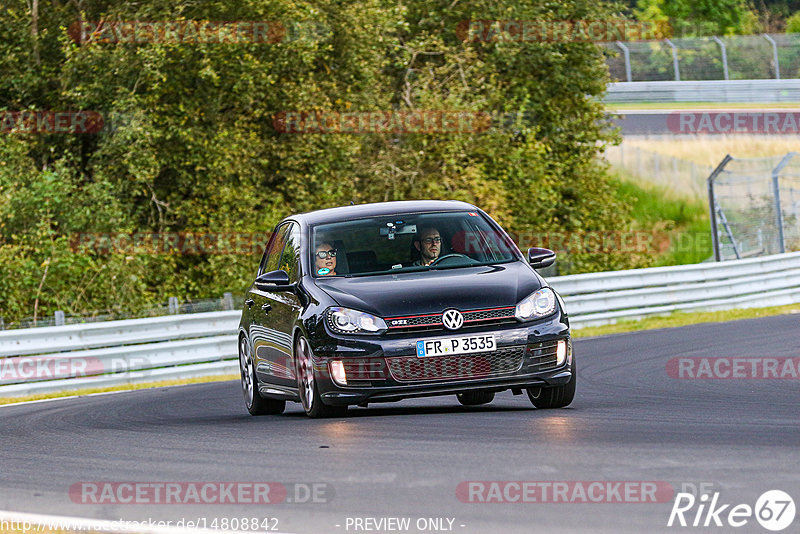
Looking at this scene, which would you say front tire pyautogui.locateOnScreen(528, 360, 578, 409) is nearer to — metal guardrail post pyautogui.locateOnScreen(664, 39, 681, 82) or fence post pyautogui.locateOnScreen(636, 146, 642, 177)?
fence post pyautogui.locateOnScreen(636, 146, 642, 177)

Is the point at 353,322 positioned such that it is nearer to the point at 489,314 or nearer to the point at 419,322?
the point at 419,322

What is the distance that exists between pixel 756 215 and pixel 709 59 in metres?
21.6

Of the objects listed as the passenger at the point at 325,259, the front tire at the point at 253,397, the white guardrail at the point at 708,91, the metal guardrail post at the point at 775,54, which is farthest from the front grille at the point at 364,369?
the metal guardrail post at the point at 775,54

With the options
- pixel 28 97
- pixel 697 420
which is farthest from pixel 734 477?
pixel 28 97

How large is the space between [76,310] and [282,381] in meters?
15.1

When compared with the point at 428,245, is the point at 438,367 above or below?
below

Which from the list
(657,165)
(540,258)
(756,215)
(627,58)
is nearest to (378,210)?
(540,258)

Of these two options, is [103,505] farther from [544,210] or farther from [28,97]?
[544,210]

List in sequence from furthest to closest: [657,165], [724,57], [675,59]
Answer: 1. [675,59]
2. [724,57]
3. [657,165]

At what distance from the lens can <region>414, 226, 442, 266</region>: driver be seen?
10.5 metres

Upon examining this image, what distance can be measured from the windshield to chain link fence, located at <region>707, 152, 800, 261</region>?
1293 cm

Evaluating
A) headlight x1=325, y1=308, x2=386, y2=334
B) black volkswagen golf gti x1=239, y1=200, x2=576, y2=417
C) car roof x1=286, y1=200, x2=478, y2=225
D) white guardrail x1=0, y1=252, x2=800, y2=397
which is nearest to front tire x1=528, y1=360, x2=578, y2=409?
black volkswagen golf gti x1=239, y1=200, x2=576, y2=417

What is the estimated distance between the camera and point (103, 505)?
22.1ft

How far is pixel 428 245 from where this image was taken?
10.6 m
